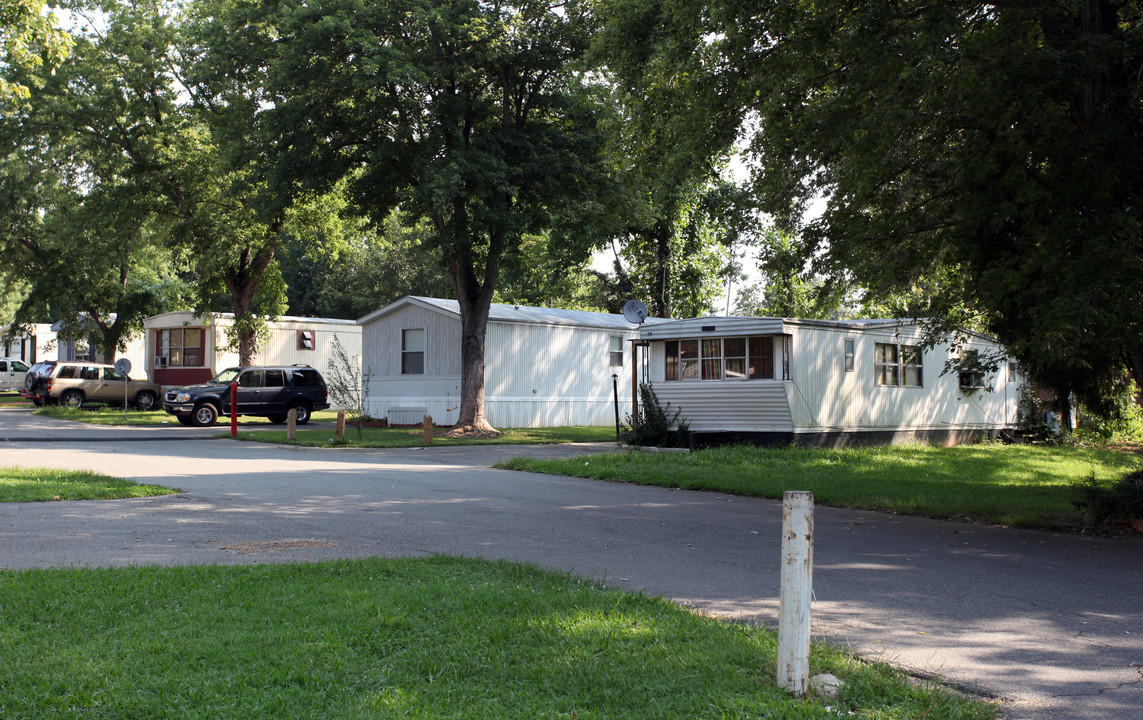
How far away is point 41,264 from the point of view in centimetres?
4228

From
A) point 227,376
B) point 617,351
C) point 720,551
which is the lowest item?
point 720,551

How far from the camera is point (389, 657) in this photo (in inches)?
188

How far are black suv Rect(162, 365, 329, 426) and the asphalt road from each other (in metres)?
13.9

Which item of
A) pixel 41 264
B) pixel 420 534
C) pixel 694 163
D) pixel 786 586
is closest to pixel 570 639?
pixel 786 586

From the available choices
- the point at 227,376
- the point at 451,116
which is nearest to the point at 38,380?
→ the point at 227,376

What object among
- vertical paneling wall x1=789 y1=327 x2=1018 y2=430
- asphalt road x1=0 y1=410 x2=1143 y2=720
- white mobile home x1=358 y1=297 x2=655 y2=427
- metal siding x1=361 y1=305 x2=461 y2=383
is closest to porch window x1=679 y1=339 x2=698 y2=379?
vertical paneling wall x1=789 y1=327 x2=1018 y2=430

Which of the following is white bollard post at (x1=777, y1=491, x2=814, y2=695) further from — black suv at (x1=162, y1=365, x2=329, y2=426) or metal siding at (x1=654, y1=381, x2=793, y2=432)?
black suv at (x1=162, y1=365, x2=329, y2=426)

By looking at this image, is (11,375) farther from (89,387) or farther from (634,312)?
(634,312)

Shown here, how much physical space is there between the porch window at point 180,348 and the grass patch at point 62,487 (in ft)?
83.7

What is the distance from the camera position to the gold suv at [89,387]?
34.8 m

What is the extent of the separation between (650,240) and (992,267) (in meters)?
33.5

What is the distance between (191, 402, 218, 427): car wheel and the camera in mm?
28094

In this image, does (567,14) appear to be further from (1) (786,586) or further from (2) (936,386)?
(1) (786,586)

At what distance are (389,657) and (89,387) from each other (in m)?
35.1
